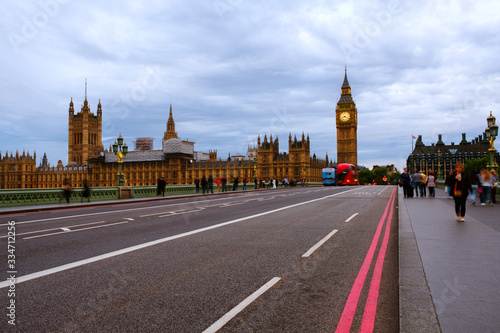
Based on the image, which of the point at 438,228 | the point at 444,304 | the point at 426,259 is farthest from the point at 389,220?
the point at 444,304

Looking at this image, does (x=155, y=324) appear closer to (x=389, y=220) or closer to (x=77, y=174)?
(x=389, y=220)

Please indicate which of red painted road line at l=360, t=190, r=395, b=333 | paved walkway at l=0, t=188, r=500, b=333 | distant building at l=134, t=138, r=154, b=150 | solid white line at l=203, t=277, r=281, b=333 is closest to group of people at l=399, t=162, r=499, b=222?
paved walkway at l=0, t=188, r=500, b=333

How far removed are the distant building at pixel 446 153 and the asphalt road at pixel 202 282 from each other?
17655 cm

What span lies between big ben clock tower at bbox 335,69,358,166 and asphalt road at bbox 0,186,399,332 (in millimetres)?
157654

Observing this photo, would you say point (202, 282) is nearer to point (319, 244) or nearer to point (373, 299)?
point (373, 299)

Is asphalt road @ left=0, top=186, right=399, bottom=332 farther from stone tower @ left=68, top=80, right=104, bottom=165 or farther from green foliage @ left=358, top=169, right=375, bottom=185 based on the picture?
green foliage @ left=358, top=169, right=375, bottom=185

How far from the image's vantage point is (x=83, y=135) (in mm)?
168875

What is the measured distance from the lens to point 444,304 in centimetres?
437

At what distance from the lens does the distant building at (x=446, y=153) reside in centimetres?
16900

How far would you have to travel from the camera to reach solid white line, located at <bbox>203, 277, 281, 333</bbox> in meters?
3.99

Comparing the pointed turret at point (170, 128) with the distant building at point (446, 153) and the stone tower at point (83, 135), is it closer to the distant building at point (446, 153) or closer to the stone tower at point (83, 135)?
the stone tower at point (83, 135)

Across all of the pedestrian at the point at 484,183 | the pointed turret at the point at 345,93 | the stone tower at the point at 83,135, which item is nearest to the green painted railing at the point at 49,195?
the pedestrian at the point at 484,183

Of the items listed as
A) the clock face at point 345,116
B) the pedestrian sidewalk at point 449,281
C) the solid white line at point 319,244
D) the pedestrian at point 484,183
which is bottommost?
the solid white line at point 319,244

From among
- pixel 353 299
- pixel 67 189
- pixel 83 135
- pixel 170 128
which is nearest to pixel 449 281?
pixel 353 299
